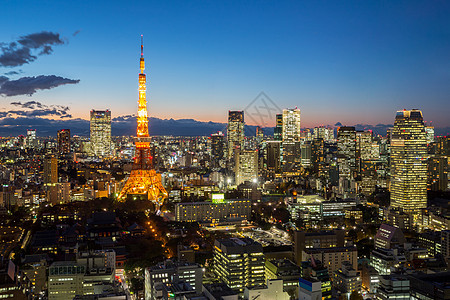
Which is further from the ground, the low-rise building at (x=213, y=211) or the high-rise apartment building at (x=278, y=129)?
the high-rise apartment building at (x=278, y=129)

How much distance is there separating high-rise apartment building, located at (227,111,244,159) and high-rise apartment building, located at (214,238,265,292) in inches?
1182

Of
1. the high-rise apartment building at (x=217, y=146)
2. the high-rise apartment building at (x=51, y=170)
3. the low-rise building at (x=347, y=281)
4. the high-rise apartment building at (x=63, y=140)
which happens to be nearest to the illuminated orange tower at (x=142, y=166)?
the high-rise apartment building at (x=51, y=170)

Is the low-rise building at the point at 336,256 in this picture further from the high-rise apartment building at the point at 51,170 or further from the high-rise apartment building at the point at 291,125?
the high-rise apartment building at the point at 291,125

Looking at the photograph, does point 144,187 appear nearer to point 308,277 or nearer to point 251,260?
point 251,260

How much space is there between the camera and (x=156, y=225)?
1709 centimetres

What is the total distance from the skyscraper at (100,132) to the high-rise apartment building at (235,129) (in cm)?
1474

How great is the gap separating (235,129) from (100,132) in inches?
669

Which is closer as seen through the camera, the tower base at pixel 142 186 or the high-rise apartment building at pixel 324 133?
the tower base at pixel 142 186

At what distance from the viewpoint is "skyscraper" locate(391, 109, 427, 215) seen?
20.8 metres

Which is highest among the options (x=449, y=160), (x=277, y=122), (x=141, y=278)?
(x=277, y=122)

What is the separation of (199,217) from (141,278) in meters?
8.31

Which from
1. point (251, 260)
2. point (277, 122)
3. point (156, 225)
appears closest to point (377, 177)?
point (277, 122)

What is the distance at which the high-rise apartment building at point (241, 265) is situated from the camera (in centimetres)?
1078

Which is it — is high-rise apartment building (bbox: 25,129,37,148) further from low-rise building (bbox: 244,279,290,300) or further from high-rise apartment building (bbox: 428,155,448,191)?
low-rise building (bbox: 244,279,290,300)
